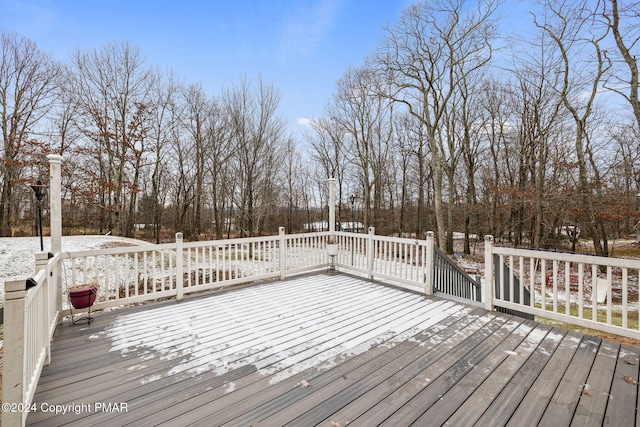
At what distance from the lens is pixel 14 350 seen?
4.78 feet

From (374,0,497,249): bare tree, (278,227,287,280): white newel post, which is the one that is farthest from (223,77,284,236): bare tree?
(278,227,287,280): white newel post

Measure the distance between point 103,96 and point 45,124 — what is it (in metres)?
2.79

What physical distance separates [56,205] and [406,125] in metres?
15.9

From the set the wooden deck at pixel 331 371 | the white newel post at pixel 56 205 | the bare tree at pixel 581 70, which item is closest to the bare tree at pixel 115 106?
the white newel post at pixel 56 205

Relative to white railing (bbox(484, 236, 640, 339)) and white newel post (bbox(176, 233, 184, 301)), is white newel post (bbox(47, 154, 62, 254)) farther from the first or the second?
white railing (bbox(484, 236, 640, 339))

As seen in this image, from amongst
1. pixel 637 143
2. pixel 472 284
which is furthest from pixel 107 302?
pixel 637 143

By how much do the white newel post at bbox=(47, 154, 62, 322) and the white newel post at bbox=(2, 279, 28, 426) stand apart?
208cm

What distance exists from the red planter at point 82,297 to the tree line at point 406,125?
31.8ft

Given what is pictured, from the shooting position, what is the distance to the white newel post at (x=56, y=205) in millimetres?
3098

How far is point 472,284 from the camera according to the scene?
5000 mm

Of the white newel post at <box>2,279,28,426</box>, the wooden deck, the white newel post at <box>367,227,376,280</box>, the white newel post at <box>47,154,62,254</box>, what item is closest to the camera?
the white newel post at <box>2,279,28,426</box>

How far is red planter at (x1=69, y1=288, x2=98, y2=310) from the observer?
313 cm

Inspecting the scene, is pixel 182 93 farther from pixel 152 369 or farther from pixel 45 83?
pixel 152 369

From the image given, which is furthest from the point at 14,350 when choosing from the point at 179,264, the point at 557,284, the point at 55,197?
the point at 557,284
